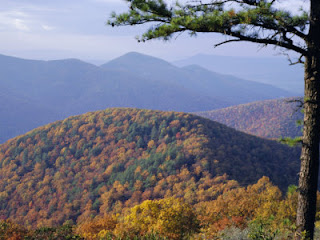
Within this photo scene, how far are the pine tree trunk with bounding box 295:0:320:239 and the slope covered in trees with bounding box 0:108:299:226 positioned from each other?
44459mm

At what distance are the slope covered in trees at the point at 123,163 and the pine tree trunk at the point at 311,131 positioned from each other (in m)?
44.5

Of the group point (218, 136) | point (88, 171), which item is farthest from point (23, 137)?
point (218, 136)

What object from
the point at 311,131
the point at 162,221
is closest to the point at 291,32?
the point at 311,131

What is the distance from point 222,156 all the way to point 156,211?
166ft

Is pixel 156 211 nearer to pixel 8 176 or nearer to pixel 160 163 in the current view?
pixel 160 163

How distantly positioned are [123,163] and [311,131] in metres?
76.4

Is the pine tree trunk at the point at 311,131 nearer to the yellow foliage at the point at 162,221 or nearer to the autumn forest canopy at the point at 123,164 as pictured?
the yellow foliage at the point at 162,221

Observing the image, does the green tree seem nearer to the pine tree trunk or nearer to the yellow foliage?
the pine tree trunk

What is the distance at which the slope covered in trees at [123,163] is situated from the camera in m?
66.2

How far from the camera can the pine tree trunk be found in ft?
25.1

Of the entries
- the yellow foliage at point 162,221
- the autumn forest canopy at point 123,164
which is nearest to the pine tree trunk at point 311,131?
the yellow foliage at point 162,221

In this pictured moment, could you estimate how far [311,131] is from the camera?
25.7 feet

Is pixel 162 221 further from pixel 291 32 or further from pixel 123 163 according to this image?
pixel 123 163

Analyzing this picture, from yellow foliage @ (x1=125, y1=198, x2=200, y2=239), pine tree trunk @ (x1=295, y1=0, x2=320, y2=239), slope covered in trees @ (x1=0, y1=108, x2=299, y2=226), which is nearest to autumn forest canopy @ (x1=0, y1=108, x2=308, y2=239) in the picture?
slope covered in trees @ (x1=0, y1=108, x2=299, y2=226)
